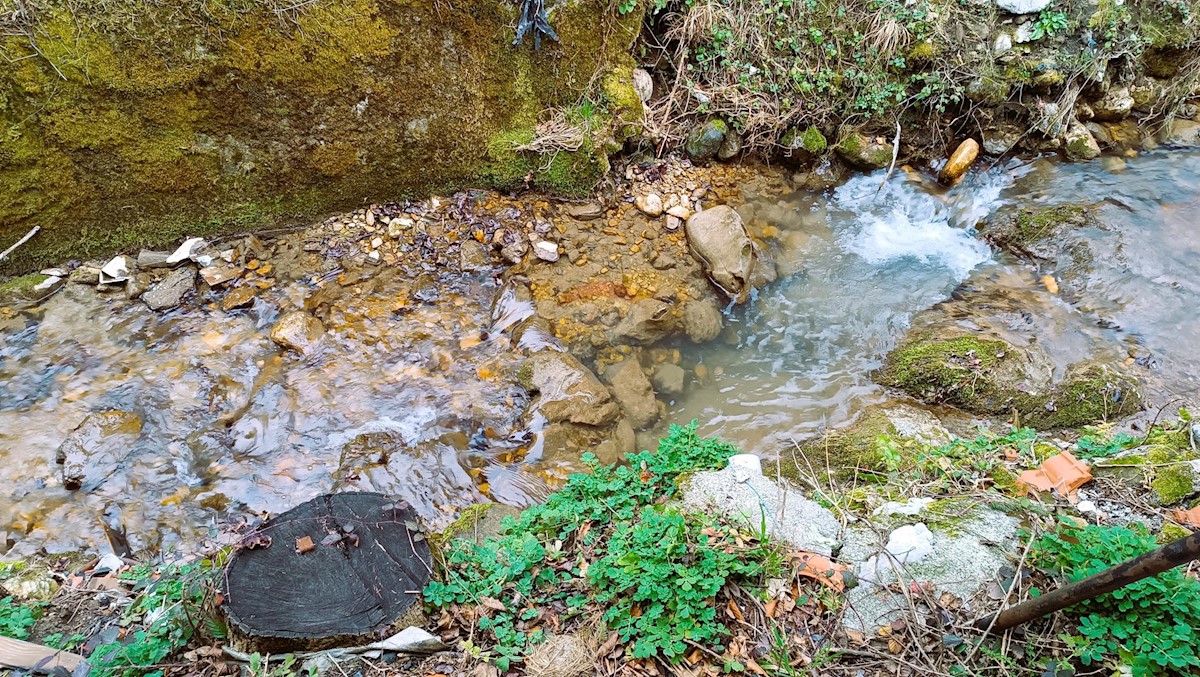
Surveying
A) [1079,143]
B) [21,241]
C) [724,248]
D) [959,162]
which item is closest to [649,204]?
[724,248]

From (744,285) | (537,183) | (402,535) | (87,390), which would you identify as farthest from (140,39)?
(744,285)

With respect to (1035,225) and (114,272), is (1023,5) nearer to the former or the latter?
(1035,225)

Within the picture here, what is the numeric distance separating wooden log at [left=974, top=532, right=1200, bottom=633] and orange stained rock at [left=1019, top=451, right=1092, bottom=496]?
0.96m

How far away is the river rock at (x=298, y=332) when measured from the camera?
163 inches

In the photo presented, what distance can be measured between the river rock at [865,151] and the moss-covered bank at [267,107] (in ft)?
6.89

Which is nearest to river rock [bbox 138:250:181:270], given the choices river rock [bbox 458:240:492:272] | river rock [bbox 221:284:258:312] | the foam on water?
river rock [bbox 221:284:258:312]

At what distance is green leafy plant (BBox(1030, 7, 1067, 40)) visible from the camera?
5656mm

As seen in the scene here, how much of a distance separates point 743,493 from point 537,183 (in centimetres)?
325

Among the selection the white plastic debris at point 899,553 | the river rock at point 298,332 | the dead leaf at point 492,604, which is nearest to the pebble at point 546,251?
the river rock at point 298,332

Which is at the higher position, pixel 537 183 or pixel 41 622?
pixel 537 183

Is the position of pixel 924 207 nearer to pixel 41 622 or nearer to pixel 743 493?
pixel 743 493

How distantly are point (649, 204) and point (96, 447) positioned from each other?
4220mm

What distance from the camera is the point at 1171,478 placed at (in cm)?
285

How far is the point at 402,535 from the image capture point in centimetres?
256
